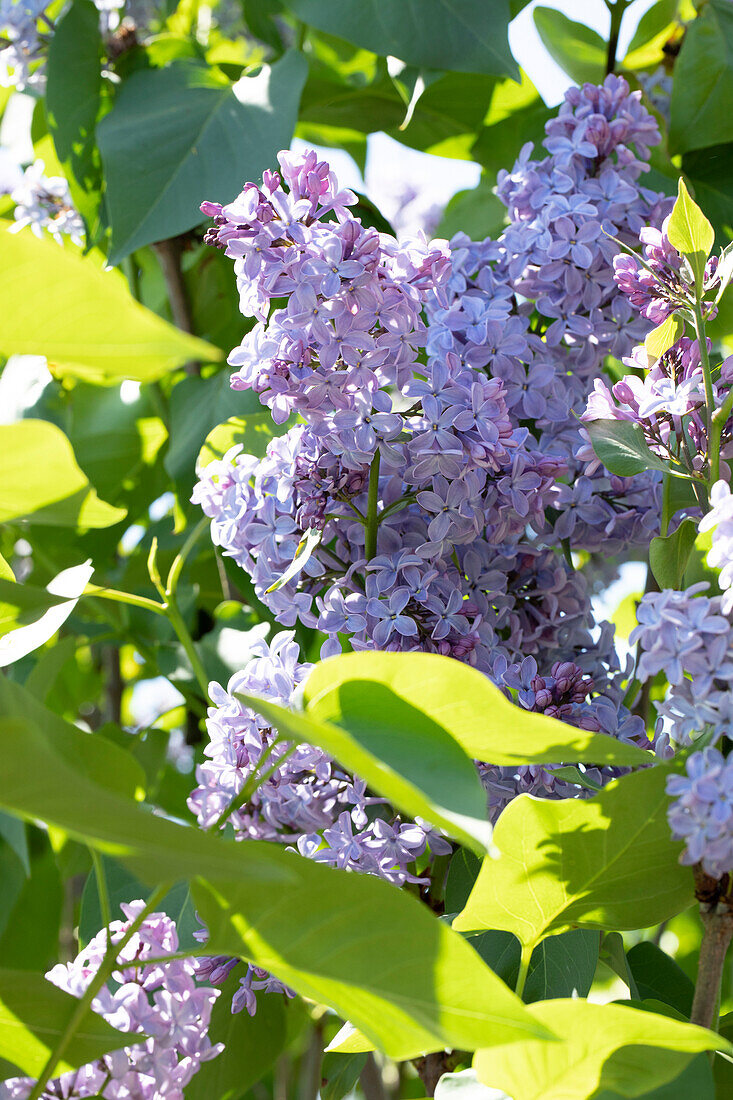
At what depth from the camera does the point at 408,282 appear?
42cm

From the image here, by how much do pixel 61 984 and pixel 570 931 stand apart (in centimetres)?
20

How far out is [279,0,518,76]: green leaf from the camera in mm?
638

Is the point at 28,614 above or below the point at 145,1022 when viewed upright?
above

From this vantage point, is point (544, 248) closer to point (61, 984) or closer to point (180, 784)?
point (61, 984)

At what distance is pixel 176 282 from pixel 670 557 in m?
0.58

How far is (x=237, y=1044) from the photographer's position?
47cm

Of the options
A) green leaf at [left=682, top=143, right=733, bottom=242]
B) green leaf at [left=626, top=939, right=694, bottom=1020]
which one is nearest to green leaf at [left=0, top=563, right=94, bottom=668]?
green leaf at [left=626, top=939, right=694, bottom=1020]

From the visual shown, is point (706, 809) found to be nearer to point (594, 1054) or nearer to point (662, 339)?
point (594, 1054)

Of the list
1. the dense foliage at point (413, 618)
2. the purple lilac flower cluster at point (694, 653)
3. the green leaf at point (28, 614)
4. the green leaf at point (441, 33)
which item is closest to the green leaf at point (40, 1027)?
the dense foliage at point (413, 618)

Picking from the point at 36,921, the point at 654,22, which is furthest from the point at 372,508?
the point at 36,921

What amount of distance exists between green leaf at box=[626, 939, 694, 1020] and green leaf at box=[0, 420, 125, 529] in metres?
0.35

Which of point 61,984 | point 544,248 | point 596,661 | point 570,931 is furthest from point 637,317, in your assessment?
point 61,984

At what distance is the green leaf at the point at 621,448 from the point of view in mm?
377

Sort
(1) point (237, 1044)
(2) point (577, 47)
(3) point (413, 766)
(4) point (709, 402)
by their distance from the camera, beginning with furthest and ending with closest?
(2) point (577, 47), (1) point (237, 1044), (4) point (709, 402), (3) point (413, 766)
